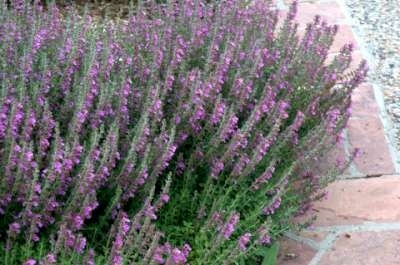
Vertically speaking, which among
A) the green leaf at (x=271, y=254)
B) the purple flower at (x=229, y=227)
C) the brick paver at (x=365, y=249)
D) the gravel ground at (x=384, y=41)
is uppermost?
the purple flower at (x=229, y=227)

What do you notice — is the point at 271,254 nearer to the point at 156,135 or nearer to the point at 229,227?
the point at 229,227

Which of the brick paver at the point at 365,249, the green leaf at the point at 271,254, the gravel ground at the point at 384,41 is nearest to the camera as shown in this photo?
the green leaf at the point at 271,254

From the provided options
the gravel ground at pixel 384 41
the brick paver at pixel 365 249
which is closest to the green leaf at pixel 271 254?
the brick paver at pixel 365 249

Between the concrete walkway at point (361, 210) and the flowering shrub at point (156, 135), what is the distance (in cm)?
24

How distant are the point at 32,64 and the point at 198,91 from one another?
68 centimetres

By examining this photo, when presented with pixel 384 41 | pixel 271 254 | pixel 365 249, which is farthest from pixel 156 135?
pixel 384 41

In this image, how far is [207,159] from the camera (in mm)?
2994

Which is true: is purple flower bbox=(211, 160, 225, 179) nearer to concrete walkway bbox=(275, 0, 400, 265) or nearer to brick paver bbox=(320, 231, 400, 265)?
concrete walkway bbox=(275, 0, 400, 265)

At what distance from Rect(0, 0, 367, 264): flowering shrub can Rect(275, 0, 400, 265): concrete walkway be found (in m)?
0.24

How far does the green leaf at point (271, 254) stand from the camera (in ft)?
10.0

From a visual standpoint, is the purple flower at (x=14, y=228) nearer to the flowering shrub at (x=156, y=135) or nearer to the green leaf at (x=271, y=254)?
the flowering shrub at (x=156, y=135)

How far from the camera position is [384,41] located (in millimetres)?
5504

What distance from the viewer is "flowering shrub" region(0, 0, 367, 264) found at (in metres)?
2.50

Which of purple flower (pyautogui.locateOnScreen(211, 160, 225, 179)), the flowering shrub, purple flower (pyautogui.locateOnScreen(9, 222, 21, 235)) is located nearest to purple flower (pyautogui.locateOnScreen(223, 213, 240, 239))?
the flowering shrub
